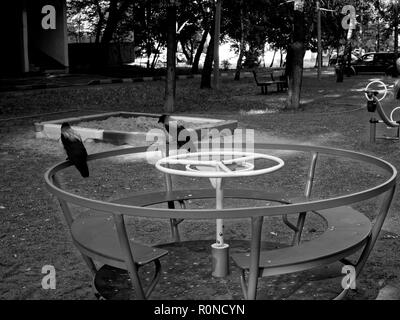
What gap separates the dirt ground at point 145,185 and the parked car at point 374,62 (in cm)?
1906

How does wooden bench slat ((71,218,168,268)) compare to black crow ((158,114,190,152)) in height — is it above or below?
below

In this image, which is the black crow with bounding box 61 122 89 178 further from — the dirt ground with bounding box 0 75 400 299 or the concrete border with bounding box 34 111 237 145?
the concrete border with bounding box 34 111 237 145

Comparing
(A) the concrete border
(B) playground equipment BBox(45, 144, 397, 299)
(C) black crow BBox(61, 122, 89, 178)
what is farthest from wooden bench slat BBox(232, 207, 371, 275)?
(A) the concrete border

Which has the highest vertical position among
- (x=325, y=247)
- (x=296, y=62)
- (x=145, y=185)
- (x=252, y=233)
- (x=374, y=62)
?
(x=296, y=62)

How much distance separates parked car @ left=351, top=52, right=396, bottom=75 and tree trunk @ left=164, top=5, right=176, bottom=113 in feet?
69.7

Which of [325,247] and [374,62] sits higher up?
[325,247]

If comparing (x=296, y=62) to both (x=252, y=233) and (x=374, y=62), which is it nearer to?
(x=252, y=233)

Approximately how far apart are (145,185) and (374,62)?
29631 millimetres

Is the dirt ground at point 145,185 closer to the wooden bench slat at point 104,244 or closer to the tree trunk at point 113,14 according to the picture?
the wooden bench slat at point 104,244

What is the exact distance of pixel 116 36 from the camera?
34.8 metres

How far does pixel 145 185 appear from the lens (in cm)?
746

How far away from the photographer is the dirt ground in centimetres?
445

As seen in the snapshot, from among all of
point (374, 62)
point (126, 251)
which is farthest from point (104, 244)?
point (374, 62)

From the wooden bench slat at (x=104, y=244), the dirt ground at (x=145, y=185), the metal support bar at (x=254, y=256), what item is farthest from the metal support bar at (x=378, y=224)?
the wooden bench slat at (x=104, y=244)
